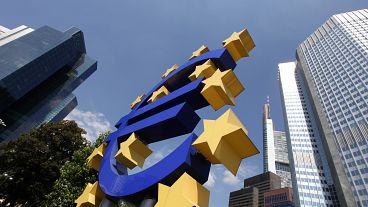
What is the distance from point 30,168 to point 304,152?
119530 millimetres

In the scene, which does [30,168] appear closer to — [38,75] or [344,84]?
[38,75]

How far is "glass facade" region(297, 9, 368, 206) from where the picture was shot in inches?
3467

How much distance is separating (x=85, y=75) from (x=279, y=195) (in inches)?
4745

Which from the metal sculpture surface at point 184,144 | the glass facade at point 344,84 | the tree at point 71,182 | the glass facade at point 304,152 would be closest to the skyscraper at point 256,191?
the glass facade at point 304,152

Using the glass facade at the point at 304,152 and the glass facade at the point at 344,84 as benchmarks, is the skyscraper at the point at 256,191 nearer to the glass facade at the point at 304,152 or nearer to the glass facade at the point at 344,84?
the glass facade at the point at 304,152

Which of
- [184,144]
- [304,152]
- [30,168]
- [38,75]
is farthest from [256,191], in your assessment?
[184,144]

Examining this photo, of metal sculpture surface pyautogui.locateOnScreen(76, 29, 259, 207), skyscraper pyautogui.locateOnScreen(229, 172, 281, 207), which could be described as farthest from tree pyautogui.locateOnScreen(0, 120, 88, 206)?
skyscraper pyautogui.locateOnScreen(229, 172, 281, 207)

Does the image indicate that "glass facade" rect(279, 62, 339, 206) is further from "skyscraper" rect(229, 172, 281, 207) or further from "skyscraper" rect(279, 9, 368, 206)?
"skyscraper" rect(229, 172, 281, 207)

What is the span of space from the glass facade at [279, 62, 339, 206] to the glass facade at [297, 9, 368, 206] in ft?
45.0

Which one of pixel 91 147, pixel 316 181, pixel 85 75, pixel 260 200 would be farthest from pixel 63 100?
pixel 260 200

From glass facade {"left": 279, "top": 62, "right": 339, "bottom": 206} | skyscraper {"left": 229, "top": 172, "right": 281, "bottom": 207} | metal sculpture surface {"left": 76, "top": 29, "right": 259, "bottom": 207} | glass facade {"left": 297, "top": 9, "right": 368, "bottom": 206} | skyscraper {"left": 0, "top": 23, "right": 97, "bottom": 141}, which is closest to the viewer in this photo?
metal sculpture surface {"left": 76, "top": 29, "right": 259, "bottom": 207}

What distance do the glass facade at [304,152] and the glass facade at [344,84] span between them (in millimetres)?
13705

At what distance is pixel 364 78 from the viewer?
10225cm

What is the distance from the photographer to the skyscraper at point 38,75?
253ft
